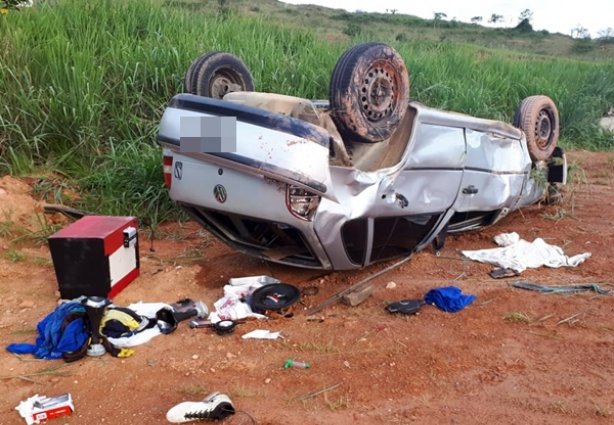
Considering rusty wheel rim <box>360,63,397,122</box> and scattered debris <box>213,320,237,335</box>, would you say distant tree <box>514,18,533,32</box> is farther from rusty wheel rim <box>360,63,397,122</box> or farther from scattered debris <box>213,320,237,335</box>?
scattered debris <box>213,320,237,335</box>

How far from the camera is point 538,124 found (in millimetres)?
5059

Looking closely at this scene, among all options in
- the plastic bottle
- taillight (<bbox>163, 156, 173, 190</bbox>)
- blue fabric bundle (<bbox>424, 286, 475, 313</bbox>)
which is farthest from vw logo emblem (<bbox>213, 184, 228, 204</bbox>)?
blue fabric bundle (<bbox>424, 286, 475, 313</bbox>)

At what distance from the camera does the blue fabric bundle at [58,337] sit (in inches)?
123

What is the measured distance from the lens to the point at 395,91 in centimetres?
367

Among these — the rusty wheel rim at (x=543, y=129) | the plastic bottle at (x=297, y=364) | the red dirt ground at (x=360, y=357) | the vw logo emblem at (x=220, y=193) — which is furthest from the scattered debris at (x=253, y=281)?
the rusty wheel rim at (x=543, y=129)

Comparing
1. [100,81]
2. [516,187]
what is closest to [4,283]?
[100,81]

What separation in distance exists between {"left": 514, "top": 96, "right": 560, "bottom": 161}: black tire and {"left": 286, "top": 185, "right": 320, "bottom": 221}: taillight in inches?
97.6

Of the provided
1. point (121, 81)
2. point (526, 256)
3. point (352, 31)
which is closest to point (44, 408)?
point (526, 256)

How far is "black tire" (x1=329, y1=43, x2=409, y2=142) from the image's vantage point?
3.35m

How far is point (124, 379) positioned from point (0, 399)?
0.55 meters

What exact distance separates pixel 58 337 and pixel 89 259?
25.5 inches

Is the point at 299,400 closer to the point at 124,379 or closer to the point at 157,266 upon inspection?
the point at 124,379

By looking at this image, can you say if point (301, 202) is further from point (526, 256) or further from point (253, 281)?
point (526, 256)

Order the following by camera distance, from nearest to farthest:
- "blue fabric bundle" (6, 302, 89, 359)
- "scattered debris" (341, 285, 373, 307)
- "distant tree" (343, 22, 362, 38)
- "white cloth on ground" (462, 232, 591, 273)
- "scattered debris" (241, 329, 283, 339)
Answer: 1. "blue fabric bundle" (6, 302, 89, 359)
2. "scattered debris" (241, 329, 283, 339)
3. "scattered debris" (341, 285, 373, 307)
4. "white cloth on ground" (462, 232, 591, 273)
5. "distant tree" (343, 22, 362, 38)
